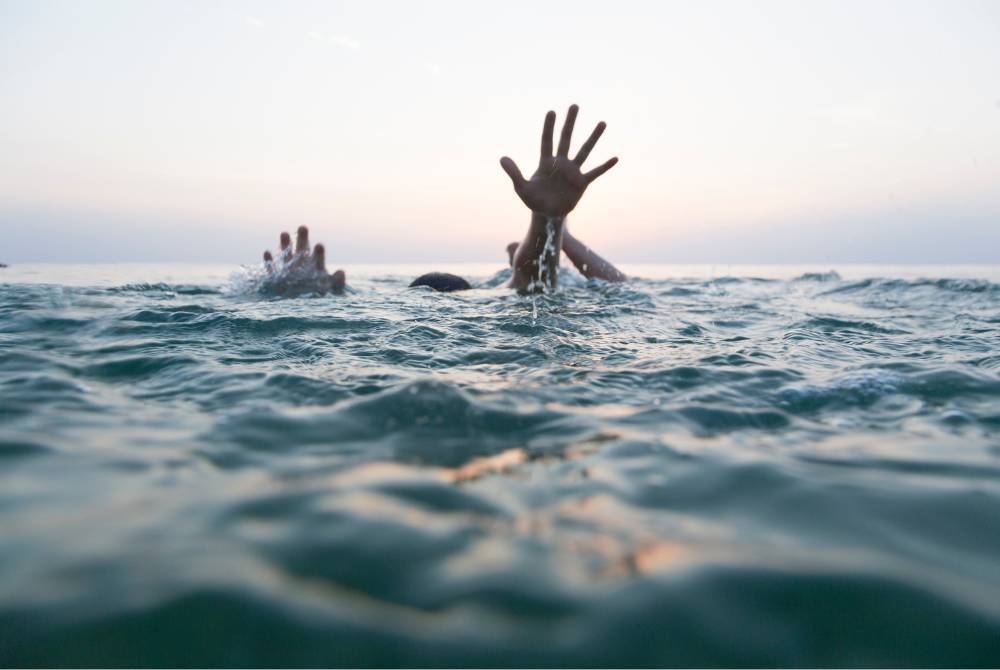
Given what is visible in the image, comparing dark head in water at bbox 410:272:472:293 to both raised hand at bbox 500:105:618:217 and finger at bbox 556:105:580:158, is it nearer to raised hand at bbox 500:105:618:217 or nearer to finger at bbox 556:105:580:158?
raised hand at bbox 500:105:618:217

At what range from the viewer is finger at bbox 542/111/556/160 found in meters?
5.28

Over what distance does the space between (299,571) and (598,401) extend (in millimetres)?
1827

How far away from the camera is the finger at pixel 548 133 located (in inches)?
208

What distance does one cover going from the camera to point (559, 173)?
5.55 m

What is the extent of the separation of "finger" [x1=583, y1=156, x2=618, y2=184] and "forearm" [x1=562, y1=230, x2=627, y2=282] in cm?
368

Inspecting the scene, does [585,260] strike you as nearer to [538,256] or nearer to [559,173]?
[538,256]

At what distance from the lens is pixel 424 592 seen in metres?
1.25

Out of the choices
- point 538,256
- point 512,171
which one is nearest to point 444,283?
point 538,256

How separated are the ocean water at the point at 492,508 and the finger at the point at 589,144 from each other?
256 cm

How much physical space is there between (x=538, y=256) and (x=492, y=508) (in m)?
5.57

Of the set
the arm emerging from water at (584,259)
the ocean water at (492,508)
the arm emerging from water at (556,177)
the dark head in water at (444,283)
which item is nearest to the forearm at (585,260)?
the arm emerging from water at (584,259)

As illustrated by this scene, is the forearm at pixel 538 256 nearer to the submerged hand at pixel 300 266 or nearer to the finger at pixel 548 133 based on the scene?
the finger at pixel 548 133

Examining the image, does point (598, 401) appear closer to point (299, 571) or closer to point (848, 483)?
point (848, 483)

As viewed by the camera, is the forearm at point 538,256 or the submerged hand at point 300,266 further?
the submerged hand at point 300,266
